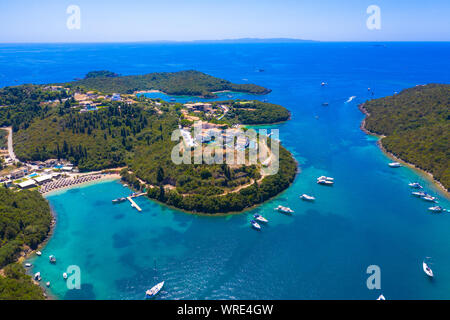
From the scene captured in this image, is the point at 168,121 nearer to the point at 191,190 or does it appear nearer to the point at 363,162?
the point at 191,190

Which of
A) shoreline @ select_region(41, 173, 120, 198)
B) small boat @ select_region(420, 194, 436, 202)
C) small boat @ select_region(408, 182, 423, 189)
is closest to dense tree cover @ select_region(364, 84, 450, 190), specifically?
small boat @ select_region(408, 182, 423, 189)

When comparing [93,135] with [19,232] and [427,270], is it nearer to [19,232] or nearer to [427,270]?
[19,232]

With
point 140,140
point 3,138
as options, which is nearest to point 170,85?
point 140,140

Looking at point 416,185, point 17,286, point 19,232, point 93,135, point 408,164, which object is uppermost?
point 93,135

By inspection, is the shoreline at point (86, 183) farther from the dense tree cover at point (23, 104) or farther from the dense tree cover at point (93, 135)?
the dense tree cover at point (23, 104)

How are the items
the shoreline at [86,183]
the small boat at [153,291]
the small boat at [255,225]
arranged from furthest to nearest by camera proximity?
the shoreline at [86,183] → the small boat at [255,225] → the small boat at [153,291]

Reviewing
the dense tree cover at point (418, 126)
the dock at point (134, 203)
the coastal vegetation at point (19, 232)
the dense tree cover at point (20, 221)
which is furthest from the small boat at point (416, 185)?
the dense tree cover at point (20, 221)
